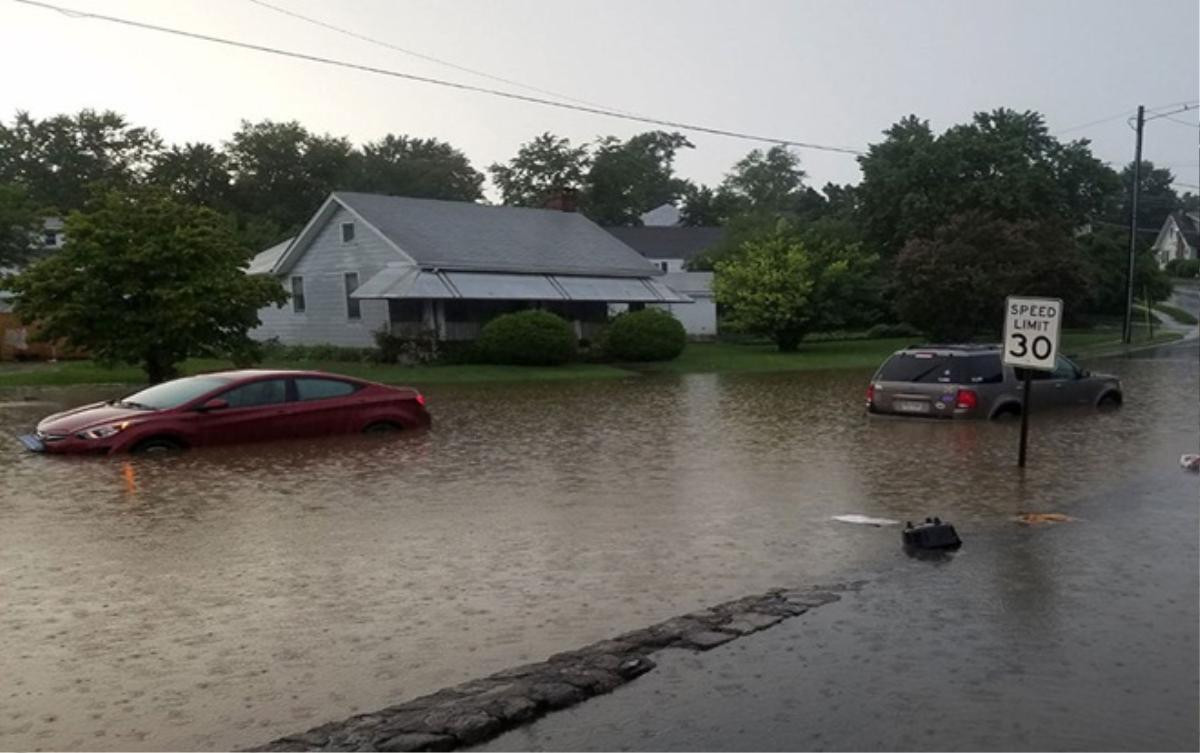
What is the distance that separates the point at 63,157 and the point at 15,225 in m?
45.0

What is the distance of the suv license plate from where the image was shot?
61.0ft

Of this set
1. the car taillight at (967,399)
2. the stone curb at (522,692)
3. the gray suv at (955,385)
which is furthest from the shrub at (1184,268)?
the stone curb at (522,692)

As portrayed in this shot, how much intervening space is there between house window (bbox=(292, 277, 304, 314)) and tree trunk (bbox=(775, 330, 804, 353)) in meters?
19.7

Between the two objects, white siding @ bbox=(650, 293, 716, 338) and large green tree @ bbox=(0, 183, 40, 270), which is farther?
white siding @ bbox=(650, 293, 716, 338)

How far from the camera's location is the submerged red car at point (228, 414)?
604 inches

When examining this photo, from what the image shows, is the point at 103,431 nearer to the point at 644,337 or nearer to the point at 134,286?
the point at 134,286

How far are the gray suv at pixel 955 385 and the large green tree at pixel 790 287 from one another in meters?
27.1

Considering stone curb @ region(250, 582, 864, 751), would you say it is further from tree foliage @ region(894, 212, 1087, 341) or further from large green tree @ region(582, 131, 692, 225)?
large green tree @ region(582, 131, 692, 225)

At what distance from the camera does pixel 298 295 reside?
44.3 meters

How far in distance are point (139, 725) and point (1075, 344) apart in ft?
174

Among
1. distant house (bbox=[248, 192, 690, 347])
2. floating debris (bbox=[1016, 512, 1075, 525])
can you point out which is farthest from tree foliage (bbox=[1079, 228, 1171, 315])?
floating debris (bbox=[1016, 512, 1075, 525])

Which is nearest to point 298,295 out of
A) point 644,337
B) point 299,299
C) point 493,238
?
point 299,299

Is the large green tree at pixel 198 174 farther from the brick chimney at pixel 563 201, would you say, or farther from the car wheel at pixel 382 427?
the car wheel at pixel 382 427

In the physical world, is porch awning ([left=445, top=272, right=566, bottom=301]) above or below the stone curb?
above
